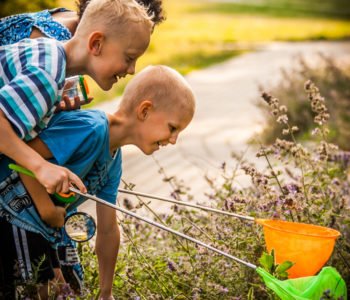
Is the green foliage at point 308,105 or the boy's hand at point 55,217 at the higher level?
the boy's hand at point 55,217

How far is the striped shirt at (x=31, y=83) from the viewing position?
8.68 ft

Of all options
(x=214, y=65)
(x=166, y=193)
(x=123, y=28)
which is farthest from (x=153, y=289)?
(x=214, y=65)

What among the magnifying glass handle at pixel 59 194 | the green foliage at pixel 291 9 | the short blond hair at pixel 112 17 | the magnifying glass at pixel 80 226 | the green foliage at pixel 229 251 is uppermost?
the short blond hair at pixel 112 17

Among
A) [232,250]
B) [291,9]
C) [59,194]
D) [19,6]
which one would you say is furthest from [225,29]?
[59,194]

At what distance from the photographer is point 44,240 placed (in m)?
2.96

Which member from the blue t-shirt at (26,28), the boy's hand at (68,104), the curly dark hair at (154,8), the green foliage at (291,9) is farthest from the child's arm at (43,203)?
the green foliage at (291,9)

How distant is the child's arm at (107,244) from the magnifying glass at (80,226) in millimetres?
97

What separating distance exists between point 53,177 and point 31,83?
317mm

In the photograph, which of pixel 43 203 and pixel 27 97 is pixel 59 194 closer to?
pixel 43 203

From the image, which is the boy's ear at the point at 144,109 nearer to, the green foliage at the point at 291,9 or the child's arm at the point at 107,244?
the child's arm at the point at 107,244

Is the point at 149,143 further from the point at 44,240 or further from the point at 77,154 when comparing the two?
the point at 44,240

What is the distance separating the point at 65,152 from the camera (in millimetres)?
2771

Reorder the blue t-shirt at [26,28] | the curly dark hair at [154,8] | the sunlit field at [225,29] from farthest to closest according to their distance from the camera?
the sunlit field at [225,29] → the curly dark hair at [154,8] → the blue t-shirt at [26,28]

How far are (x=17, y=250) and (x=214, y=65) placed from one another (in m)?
10.7
